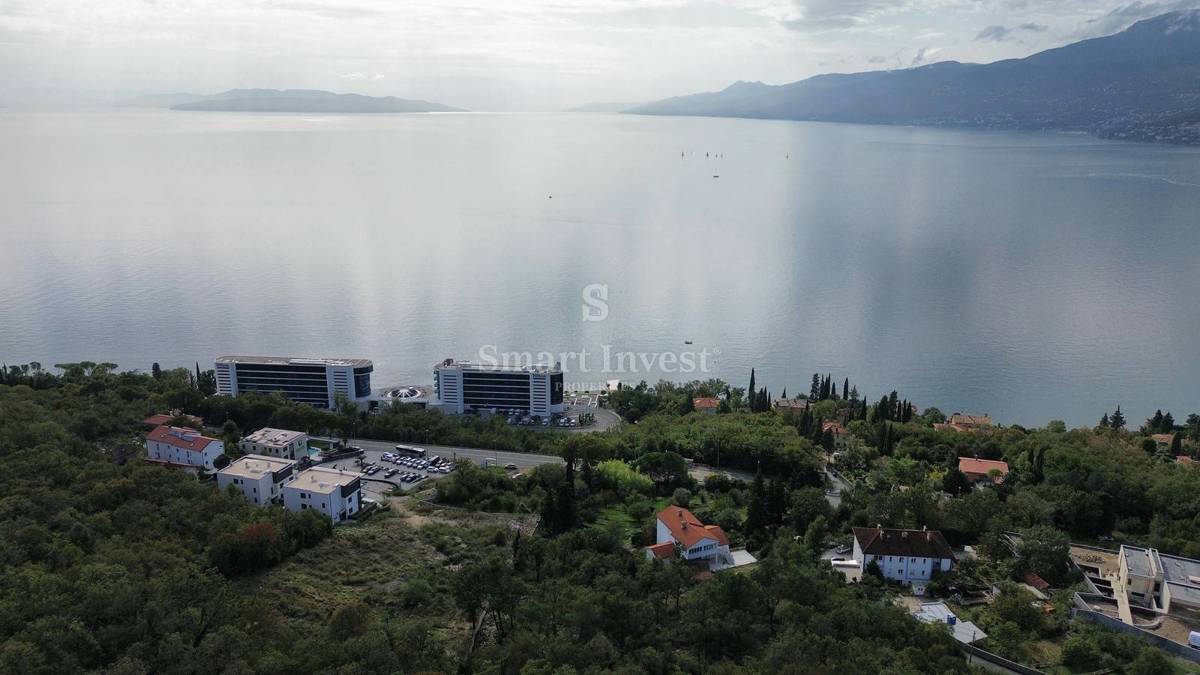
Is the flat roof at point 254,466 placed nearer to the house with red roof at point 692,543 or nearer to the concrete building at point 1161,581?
the house with red roof at point 692,543

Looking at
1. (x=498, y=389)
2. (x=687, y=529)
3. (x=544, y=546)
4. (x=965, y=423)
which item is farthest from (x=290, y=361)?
A: (x=965, y=423)

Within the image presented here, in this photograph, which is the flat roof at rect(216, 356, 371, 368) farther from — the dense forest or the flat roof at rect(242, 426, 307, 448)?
the flat roof at rect(242, 426, 307, 448)

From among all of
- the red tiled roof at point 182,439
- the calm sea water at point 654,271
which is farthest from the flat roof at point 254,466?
the calm sea water at point 654,271

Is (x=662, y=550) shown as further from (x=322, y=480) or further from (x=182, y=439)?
(x=182, y=439)

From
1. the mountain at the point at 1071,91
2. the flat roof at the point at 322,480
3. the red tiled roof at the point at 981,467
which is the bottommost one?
the red tiled roof at the point at 981,467

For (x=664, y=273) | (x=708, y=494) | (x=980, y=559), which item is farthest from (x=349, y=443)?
(x=664, y=273)

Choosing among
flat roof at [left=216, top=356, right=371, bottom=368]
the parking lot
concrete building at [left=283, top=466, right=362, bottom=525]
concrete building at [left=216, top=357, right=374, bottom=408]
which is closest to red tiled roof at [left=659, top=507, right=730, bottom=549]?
the parking lot

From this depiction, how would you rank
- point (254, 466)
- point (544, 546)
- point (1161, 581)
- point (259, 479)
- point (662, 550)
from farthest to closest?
point (254, 466) < point (259, 479) < point (662, 550) < point (544, 546) < point (1161, 581)
